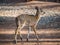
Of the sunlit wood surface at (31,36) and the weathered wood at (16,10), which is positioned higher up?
the weathered wood at (16,10)

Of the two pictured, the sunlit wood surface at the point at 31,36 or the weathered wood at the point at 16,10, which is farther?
the weathered wood at the point at 16,10

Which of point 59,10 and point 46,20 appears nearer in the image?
point 46,20

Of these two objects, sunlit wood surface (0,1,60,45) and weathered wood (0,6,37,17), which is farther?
weathered wood (0,6,37,17)

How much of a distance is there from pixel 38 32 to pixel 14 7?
0.68 m

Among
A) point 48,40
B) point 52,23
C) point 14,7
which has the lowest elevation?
point 48,40

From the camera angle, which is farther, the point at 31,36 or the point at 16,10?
the point at 16,10

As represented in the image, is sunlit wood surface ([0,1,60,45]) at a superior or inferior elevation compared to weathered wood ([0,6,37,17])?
inferior

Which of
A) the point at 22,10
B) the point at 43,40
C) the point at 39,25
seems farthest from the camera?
the point at 22,10

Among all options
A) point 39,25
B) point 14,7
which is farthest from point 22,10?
point 39,25

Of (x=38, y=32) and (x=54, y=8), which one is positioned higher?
(x=54, y=8)

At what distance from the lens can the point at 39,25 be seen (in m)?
2.38

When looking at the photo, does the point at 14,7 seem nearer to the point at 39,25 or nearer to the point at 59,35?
the point at 39,25

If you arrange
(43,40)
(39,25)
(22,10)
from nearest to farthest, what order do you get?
1. (43,40)
2. (39,25)
3. (22,10)

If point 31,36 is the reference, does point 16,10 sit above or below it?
above
